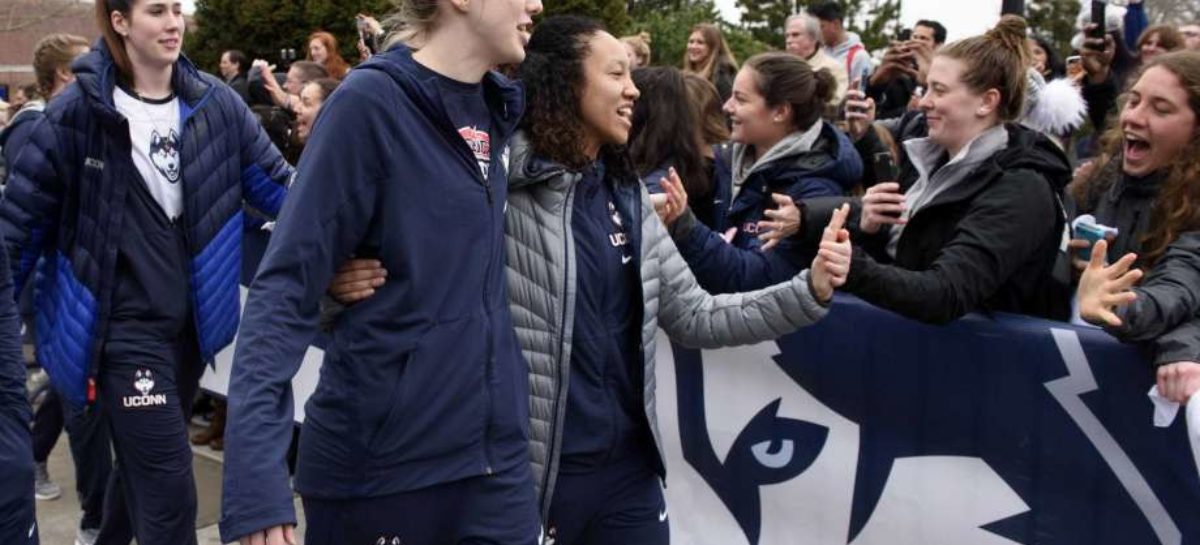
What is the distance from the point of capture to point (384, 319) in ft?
7.63

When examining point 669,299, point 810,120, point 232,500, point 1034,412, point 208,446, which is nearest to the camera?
point 232,500

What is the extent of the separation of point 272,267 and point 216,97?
7.04 feet

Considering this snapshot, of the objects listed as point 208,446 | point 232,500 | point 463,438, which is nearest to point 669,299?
point 463,438

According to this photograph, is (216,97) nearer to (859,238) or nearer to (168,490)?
(168,490)

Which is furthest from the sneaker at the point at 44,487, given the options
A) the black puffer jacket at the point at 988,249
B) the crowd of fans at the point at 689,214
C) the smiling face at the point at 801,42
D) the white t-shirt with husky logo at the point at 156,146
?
the smiling face at the point at 801,42

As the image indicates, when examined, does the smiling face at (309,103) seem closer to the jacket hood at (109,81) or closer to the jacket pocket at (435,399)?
the jacket hood at (109,81)

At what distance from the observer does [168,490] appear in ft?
12.8

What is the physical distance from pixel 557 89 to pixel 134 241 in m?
1.81

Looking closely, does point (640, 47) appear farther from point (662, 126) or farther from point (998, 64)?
point (998, 64)

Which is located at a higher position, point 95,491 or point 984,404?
point 984,404

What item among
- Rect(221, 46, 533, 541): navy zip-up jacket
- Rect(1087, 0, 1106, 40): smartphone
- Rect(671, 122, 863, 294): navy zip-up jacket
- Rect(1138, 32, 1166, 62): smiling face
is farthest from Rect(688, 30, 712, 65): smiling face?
Rect(221, 46, 533, 541): navy zip-up jacket

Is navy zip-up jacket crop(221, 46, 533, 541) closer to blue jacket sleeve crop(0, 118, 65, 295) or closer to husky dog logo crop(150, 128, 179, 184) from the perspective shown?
husky dog logo crop(150, 128, 179, 184)

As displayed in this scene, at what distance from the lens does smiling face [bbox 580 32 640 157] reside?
281 cm

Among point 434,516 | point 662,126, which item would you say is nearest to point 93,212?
point 662,126
